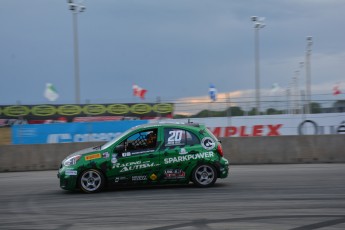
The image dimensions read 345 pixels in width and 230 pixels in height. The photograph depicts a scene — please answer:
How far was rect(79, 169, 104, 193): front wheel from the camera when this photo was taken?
35.5 feet

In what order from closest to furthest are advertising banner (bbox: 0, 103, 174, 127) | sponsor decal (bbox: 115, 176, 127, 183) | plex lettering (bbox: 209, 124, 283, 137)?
sponsor decal (bbox: 115, 176, 127, 183) < plex lettering (bbox: 209, 124, 283, 137) < advertising banner (bbox: 0, 103, 174, 127)

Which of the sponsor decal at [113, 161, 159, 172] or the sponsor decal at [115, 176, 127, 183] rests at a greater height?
the sponsor decal at [113, 161, 159, 172]

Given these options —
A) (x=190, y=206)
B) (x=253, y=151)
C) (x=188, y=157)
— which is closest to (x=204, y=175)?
(x=188, y=157)

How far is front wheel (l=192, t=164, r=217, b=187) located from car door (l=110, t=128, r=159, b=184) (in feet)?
3.03

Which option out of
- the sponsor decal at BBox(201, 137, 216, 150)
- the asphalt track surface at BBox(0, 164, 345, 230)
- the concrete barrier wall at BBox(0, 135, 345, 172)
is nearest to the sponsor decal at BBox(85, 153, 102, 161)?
the asphalt track surface at BBox(0, 164, 345, 230)

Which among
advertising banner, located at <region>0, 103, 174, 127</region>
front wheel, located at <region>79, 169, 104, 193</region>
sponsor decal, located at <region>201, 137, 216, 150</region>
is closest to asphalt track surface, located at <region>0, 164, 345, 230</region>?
front wheel, located at <region>79, 169, 104, 193</region>

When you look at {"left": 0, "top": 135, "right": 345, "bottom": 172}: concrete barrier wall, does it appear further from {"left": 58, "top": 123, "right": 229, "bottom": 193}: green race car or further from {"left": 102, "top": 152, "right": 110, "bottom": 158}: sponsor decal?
{"left": 102, "top": 152, "right": 110, "bottom": 158}: sponsor decal

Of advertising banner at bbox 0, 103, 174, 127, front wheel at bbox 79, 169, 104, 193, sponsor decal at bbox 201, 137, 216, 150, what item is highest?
advertising banner at bbox 0, 103, 174, 127

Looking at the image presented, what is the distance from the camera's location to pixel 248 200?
9.35 meters

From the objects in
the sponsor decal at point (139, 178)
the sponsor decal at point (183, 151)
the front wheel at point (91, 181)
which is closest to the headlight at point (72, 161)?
the front wheel at point (91, 181)

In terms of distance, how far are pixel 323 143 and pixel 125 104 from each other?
12056 millimetres

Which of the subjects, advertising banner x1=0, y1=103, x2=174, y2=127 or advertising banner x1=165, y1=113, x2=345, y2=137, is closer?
advertising banner x1=165, y1=113, x2=345, y2=137

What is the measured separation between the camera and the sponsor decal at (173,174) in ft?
36.1

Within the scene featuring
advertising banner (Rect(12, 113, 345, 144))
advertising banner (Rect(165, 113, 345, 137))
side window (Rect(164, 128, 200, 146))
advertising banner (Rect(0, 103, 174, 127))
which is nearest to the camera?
side window (Rect(164, 128, 200, 146))
